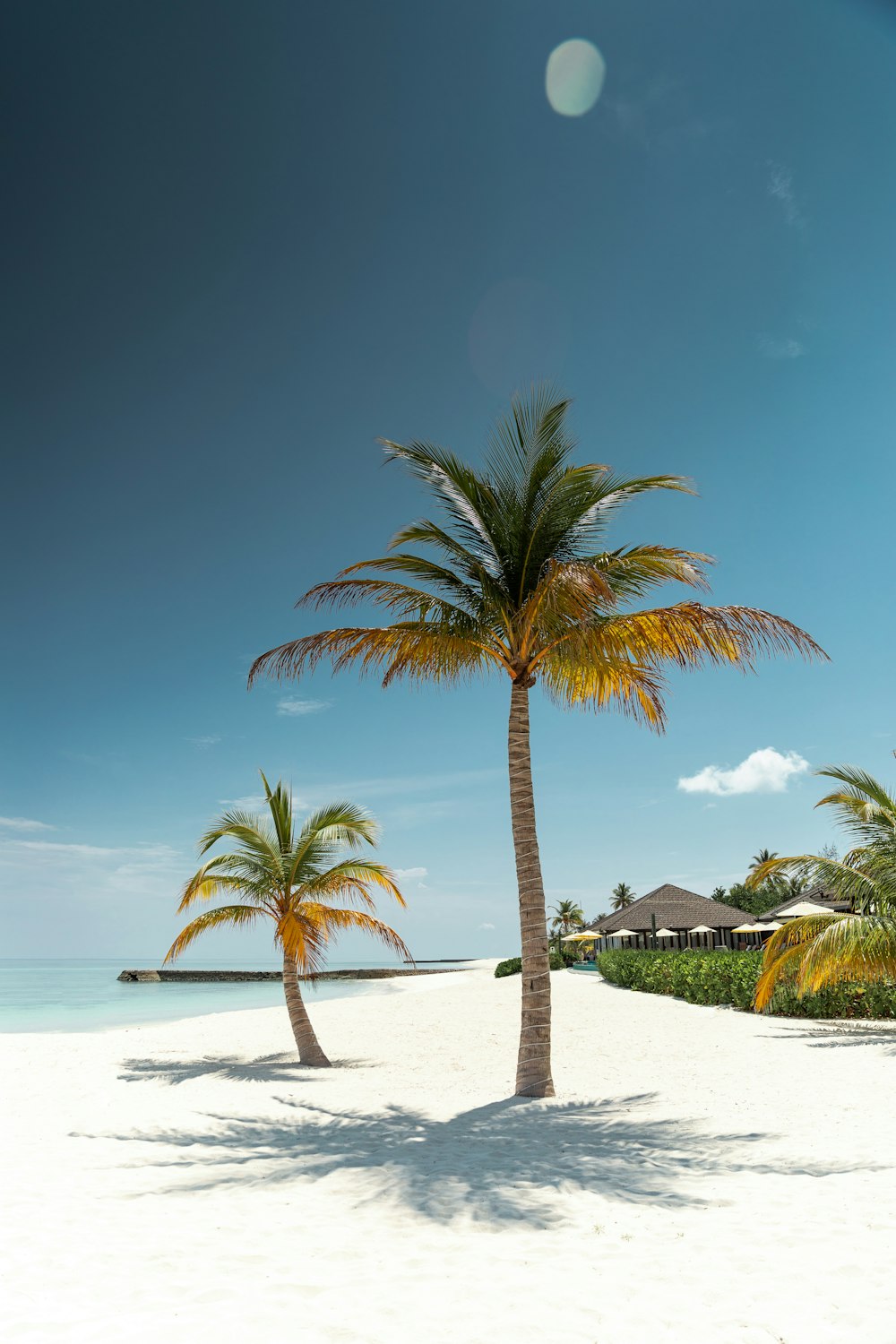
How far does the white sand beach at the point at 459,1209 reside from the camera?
4.50m

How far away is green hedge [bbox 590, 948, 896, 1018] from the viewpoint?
19.0m

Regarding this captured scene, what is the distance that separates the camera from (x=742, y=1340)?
4.18m

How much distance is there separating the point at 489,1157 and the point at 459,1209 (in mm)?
1741

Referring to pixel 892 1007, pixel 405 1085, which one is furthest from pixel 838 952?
pixel 405 1085

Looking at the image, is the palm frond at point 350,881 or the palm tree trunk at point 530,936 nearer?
the palm tree trunk at point 530,936

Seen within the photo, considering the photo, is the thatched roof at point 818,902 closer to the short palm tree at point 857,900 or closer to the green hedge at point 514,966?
the short palm tree at point 857,900

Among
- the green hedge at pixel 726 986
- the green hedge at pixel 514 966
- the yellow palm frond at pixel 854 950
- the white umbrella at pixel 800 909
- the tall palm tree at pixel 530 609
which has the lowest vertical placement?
the green hedge at pixel 514 966

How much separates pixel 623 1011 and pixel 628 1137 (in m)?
15.8

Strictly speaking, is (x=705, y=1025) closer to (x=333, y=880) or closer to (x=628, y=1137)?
(x=333, y=880)

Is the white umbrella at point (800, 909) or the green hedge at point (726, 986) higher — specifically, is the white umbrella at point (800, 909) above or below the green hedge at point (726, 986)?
above

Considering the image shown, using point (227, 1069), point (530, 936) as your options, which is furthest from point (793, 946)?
point (227, 1069)

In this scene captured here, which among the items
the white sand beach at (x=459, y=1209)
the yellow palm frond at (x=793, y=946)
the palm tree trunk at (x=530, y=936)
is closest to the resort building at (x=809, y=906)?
the yellow palm frond at (x=793, y=946)

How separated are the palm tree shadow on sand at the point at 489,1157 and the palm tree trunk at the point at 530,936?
2.06ft

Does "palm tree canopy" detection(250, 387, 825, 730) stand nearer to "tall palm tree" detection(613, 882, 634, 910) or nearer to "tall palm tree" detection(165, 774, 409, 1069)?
"tall palm tree" detection(165, 774, 409, 1069)
